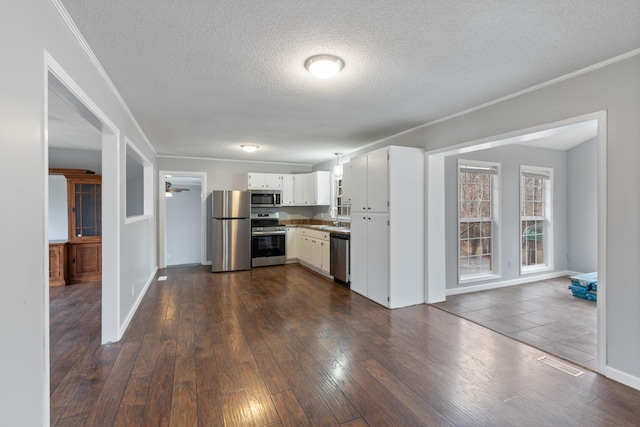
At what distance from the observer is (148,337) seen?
291 cm

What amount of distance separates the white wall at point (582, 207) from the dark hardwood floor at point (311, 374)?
12.8 feet

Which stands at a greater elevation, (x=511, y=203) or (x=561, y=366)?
(x=511, y=203)

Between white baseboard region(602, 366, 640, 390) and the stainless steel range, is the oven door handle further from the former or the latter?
white baseboard region(602, 366, 640, 390)

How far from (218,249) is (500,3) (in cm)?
553

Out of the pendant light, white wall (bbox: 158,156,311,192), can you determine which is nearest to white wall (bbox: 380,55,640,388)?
the pendant light

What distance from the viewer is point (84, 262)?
5195 millimetres

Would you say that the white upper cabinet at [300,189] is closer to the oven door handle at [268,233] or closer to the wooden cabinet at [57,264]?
the oven door handle at [268,233]

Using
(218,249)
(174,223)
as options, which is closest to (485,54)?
(218,249)

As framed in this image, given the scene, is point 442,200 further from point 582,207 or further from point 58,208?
point 58,208

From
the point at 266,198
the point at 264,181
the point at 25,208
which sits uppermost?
the point at 264,181

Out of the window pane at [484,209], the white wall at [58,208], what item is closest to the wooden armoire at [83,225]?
the white wall at [58,208]

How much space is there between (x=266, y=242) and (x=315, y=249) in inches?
46.2

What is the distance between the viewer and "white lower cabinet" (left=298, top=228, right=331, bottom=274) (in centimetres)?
544

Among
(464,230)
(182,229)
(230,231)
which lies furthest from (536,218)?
(182,229)
